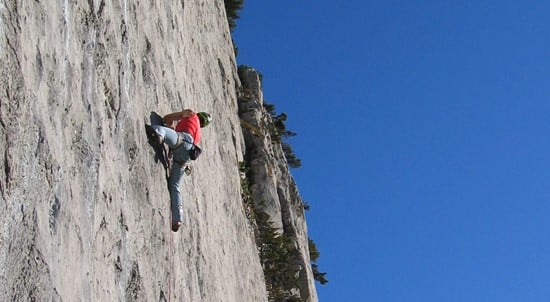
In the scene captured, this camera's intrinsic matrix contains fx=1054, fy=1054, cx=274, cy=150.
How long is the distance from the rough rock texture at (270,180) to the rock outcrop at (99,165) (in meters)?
6.22

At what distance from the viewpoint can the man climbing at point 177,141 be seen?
13.0 metres

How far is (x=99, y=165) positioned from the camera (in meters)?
10.0

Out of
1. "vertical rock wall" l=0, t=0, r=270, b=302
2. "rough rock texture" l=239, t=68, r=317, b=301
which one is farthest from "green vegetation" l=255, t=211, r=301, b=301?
"vertical rock wall" l=0, t=0, r=270, b=302

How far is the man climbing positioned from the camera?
42.6 ft

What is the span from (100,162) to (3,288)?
111 inches

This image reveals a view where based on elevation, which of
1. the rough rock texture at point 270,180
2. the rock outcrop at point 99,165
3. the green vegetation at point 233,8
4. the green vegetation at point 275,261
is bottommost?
the rock outcrop at point 99,165

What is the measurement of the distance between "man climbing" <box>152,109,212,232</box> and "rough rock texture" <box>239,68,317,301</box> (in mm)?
9155

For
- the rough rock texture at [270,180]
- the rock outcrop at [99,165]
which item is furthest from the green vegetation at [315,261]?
the rock outcrop at [99,165]

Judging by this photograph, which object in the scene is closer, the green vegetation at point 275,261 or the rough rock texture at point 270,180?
the green vegetation at point 275,261

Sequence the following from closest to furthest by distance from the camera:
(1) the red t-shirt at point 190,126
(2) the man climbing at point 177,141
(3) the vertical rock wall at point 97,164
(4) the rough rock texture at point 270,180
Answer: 1. (3) the vertical rock wall at point 97,164
2. (2) the man climbing at point 177,141
3. (1) the red t-shirt at point 190,126
4. (4) the rough rock texture at point 270,180

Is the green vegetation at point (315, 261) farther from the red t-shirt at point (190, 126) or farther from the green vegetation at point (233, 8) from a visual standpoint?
the red t-shirt at point (190, 126)

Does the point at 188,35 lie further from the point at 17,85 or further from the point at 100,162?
the point at 17,85

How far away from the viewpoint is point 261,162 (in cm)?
2392

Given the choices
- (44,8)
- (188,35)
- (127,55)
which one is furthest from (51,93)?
(188,35)
